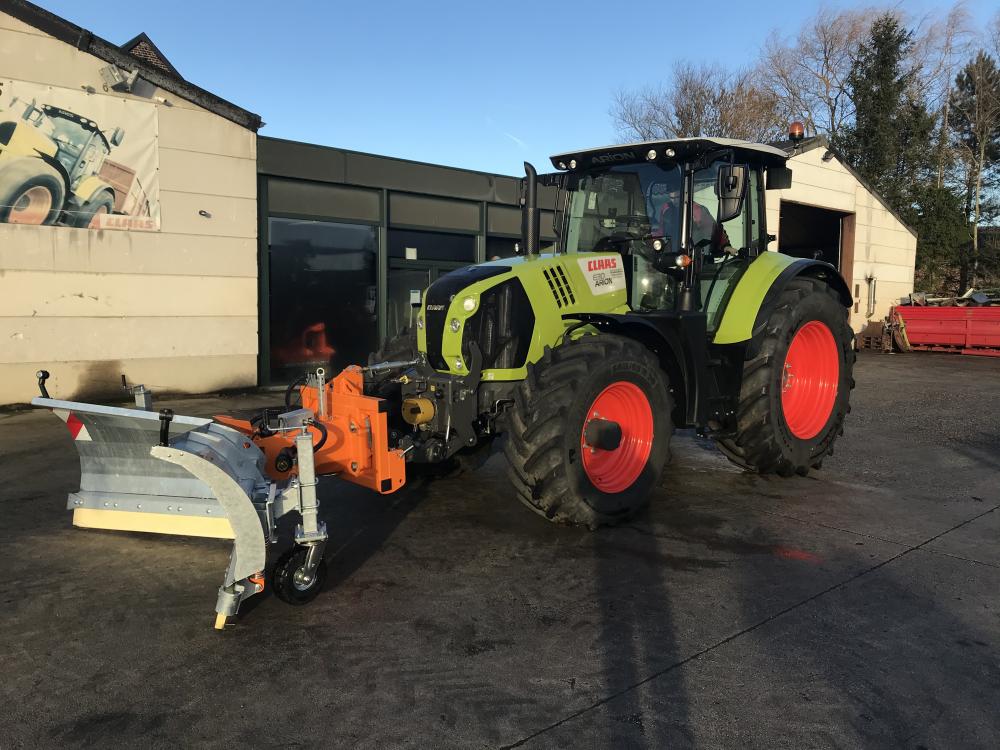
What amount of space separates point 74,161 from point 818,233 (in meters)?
18.2

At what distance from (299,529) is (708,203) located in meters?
3.62

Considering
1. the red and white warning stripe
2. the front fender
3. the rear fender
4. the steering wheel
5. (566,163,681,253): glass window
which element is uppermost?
(566,163,681,253): glass window

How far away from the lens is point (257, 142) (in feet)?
34.1

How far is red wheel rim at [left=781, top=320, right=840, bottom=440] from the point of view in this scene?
19.7ft

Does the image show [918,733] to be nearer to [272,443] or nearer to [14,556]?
[272,443]

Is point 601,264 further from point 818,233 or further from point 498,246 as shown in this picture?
point 818,233

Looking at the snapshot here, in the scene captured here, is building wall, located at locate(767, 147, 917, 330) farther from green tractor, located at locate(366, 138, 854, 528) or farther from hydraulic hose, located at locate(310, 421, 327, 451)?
hydraulic hose, located at locate(310, 421, 327, 451)

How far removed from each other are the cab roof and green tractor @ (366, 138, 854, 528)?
0.5 inches

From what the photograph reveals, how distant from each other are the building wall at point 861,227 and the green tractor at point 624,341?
1251 centimetres

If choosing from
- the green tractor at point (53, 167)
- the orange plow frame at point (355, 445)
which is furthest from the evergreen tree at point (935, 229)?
the orange plow frame at point (355, 445)

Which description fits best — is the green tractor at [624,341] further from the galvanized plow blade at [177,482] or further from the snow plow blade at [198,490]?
the galvanized plow blade at [177,482]

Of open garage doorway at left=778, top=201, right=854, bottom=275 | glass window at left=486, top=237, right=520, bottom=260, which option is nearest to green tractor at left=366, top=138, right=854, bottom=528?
glass window at left=486, top=237, right=520, bottom=260

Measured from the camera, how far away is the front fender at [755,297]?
207 inches

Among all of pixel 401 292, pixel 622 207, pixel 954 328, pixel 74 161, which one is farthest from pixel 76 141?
pixel 954 328
